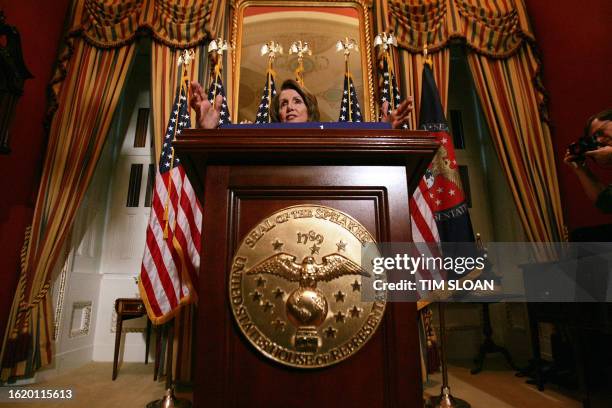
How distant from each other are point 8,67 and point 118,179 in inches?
75.2

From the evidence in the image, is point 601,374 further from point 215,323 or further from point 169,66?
point 169,66

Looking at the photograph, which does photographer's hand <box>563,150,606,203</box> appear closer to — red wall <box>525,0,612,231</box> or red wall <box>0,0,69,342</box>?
red wall <box>525,0,612,231</box>

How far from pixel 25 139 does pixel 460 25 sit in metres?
4.08

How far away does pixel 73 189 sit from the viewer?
10.0ft

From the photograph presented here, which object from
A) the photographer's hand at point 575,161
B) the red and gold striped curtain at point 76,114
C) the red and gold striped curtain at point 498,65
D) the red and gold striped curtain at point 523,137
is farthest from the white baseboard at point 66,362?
the red and gold striped curtain at point 523,137

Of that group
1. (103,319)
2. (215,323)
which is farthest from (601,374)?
(103,319)

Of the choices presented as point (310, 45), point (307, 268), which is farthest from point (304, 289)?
point (310, 45)

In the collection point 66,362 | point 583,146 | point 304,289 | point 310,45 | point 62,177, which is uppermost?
point 310,45

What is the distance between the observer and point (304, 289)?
2.58 feet

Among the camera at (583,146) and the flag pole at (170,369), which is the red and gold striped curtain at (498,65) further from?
the flag pole at (170,369)

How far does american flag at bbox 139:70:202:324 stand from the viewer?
2338mm

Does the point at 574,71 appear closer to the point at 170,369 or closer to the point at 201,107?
the point at 201,107

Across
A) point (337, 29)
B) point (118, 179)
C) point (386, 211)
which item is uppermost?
point (337, 29)

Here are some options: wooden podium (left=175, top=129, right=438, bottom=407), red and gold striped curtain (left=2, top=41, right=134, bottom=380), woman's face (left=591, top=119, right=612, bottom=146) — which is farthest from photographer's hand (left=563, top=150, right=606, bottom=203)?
red and gold striped curtain (left=2, top=41, right=134, bottom=380)
